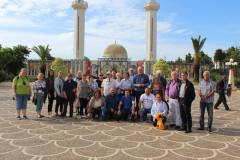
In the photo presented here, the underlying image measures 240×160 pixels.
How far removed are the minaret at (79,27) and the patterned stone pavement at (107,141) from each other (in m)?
37.2

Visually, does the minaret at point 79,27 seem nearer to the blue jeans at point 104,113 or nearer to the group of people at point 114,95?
the group of people at point 114,95

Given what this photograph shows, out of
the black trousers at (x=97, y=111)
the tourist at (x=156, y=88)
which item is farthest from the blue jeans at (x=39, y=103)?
the tourist at (x=156, y=88)

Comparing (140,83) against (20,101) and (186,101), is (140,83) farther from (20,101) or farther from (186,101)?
(20,101)

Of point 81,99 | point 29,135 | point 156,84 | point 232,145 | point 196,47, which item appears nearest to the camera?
point 232,145

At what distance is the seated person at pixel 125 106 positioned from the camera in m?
9.25

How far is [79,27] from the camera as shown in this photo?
148 ft

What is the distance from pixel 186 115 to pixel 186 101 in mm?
349

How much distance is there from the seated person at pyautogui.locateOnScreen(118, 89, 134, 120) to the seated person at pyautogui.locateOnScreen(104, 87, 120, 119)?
18 cm

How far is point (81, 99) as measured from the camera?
990cm

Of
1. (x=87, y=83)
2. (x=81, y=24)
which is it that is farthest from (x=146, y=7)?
(x=87, y=83)

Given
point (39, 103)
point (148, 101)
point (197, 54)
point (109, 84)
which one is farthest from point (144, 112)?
point (197, 54)

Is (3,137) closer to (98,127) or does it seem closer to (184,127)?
(98,127)

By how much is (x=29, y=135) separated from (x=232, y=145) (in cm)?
→ 446

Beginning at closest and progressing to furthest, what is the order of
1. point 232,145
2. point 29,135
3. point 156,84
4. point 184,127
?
1. point 232,145
2. point 29,135
3. point 184,127
4. point 156,84
